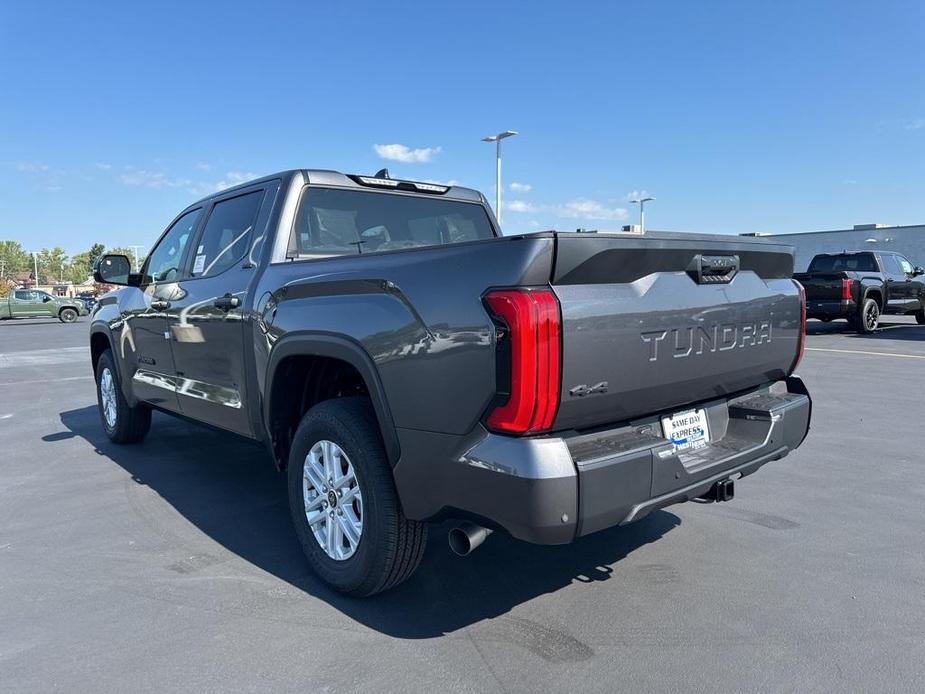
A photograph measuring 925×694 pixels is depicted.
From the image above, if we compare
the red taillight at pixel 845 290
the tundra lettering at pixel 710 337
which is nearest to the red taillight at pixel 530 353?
the tundra lettering at pixel 710 337

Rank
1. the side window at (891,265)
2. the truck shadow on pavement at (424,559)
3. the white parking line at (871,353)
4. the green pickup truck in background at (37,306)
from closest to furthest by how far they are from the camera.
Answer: the truck shadow on pavement at (424,559), the white parking line at (871,353), the side window at (891,265), the green pickup truck in background at (37,306)

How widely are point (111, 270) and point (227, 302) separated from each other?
7.44ft

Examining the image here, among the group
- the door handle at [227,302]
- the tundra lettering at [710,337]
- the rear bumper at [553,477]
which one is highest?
the door handle at [227,302]

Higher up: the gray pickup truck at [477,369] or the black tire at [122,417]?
the gray pickup truck at [477,369]

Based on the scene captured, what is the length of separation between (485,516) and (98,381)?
17.0ft

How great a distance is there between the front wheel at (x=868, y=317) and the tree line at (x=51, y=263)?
420ft

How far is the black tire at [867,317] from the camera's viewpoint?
15320 millimetres

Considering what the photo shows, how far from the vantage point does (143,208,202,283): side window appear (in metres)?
4.77

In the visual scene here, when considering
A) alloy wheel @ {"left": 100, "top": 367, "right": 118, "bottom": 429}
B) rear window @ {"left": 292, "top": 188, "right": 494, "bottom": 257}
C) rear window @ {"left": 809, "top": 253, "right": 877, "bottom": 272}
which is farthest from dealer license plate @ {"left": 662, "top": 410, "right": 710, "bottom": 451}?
rear window @ {"left": 809, "top": 253, "right": 877, "bottom": 272}

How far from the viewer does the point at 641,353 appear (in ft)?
8.09

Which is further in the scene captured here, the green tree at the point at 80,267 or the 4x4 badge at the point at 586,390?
the green tree at the point at 80,267

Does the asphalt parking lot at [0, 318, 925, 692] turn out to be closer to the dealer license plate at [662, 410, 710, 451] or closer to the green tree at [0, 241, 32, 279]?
the dealer license plate at [662, 410, 710, 451]

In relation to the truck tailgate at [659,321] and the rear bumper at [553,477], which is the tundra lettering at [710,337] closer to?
the truck tailgate at [659,321]

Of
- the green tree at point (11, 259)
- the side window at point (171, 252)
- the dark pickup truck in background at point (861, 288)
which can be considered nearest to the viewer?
the side window at point (171, 252)
